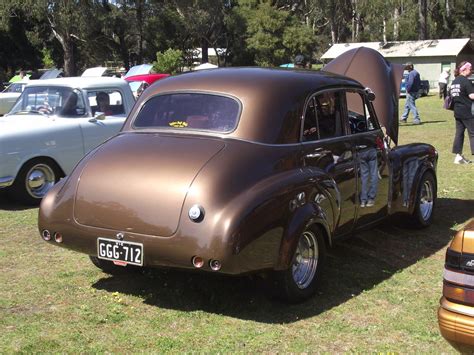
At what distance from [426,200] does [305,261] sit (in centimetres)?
292

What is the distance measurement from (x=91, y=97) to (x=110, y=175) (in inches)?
192

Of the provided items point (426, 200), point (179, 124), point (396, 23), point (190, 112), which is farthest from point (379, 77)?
point (396, 23)

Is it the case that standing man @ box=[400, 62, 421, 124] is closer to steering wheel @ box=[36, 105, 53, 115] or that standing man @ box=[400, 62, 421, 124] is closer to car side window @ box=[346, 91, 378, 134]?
steering wheel @ box=[36, 105, 53, 115]

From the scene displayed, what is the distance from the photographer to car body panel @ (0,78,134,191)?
26.1ft

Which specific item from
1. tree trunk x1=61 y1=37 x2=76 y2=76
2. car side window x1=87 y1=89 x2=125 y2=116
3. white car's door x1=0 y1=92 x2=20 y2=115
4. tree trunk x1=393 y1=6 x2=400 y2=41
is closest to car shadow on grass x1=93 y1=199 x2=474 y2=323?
car side window x1=87 y1=89 x2=125 y2=116

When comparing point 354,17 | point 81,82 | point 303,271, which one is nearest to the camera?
point 303,271

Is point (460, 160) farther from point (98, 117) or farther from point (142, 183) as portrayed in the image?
point (142, 183)

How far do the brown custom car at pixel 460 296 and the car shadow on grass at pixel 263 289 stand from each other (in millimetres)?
1375

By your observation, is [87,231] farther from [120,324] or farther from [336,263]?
[336,263]

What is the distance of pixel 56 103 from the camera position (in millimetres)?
8828

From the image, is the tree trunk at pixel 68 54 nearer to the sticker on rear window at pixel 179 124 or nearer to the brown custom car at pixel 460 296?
the sticker on rear window at pixel 179 124

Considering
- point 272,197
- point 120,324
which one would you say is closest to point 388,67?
point 272,197

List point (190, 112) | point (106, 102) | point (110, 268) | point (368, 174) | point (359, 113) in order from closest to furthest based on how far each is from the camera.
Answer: point (190, 112), point (110, 268), point (368, 174), point (359, 113), point (106, 102)

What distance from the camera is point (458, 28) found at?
→ 6638cm
